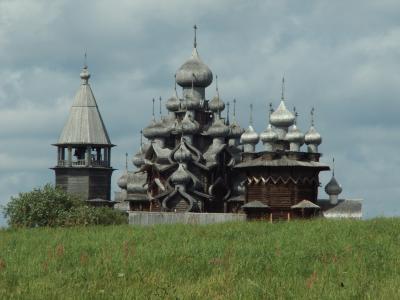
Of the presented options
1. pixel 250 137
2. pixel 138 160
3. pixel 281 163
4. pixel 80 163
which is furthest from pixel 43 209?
pixel 80 163

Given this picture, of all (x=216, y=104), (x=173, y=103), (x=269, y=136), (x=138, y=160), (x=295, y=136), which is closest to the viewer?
(x=269, y=136)

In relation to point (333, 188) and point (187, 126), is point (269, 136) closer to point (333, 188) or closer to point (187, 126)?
point (333, 188)

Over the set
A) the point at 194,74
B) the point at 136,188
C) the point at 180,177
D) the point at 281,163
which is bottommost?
the point at 136,188

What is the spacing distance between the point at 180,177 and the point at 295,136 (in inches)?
294

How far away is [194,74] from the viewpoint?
56.8 meters

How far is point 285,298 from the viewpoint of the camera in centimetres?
1115

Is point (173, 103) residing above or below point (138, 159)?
above

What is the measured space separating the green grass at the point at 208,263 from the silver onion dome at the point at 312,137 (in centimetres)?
2878

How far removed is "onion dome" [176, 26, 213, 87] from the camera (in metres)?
56.8

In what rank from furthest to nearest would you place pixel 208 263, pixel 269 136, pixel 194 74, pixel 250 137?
pixel 194 74 < pixel 250 137 < pixel 269 136 < pixel 208 263

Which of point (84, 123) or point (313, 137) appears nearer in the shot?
point (313, 137)

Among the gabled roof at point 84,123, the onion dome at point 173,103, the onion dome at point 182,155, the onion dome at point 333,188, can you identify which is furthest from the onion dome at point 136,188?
the onion dome at point 333,188

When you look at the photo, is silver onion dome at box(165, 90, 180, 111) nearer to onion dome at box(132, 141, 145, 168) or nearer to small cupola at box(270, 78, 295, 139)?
onion dome at box(132, 141, 145, 168)

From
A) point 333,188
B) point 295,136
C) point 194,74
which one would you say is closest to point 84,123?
point 194,74
